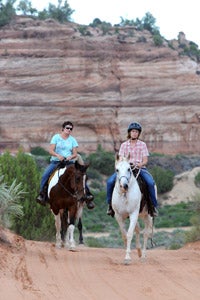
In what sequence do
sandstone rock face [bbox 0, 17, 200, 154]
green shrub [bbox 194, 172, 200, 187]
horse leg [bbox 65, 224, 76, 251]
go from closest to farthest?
horse leg [bbox 65, 224, 76, 251]
green shrub [bbox 194, 172, 200, 187]
sandstone rock face [bbox 0, 17, 200, 154]

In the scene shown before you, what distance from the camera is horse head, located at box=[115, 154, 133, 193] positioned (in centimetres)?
1277

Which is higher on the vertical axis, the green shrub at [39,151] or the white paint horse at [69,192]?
the green shrub at [39,151]

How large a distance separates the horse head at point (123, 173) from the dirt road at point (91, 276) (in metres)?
1.31

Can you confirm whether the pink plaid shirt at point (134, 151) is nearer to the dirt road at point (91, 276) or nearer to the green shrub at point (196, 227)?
the dirt road at point (91, 276)

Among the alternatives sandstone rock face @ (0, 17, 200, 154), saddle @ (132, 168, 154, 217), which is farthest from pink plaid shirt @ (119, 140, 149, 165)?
sandstone rock face @ (0, 17, 200, 154)

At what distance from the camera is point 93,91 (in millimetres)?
83812

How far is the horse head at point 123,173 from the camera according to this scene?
41.9 ft

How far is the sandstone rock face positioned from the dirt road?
6709 cm

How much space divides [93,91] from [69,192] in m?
68.3

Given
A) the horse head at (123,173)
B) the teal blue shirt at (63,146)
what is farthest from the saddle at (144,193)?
the teal blue shirt at (63,146)

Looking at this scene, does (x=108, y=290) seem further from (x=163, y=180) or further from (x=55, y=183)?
(x=163, y=180)

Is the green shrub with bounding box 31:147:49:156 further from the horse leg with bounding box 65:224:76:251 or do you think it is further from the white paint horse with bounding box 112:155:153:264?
the white paint horse with bounding box 112:155:153:264

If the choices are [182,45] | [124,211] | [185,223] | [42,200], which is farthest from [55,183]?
[182,45]

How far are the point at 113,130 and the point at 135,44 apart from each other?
10.7m
